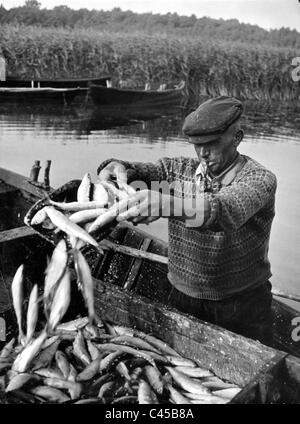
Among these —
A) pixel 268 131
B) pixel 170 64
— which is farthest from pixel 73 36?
pixel 268 131

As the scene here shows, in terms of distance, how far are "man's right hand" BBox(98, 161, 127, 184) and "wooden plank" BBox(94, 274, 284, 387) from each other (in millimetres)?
855

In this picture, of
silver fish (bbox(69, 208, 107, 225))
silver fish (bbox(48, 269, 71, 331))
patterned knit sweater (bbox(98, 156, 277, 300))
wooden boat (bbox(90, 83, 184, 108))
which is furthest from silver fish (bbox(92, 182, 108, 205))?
wooden boat (bbox(90, 83, 184, 108))

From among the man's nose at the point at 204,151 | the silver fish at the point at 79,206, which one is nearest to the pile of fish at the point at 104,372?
the silver fish at the point at 79,206

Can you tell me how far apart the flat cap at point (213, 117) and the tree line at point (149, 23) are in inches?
1160

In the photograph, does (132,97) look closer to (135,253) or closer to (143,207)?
(135,253)

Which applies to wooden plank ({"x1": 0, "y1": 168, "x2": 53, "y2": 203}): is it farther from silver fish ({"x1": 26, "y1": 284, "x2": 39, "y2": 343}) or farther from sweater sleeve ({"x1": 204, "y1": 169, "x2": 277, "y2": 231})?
sweater sleeve ({"x1": 204, "y1": 169, "x2": 277, "y2": 231})

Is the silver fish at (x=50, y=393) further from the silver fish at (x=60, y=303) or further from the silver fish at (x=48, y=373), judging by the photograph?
the silver fish at (x=60, y=303)

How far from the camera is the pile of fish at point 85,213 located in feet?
10.2

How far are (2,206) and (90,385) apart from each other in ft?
12.9

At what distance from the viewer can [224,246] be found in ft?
11.3

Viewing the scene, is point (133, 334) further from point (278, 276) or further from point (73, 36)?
point (73, 36)

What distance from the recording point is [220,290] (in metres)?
3.56

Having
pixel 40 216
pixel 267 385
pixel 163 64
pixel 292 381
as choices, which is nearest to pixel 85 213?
pixel 40 216

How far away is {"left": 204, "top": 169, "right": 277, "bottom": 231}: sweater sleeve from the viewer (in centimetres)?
294
